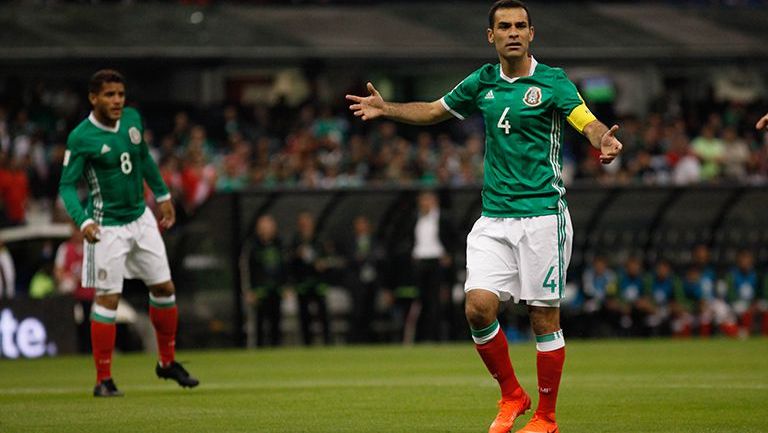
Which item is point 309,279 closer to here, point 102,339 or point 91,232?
point 102,339

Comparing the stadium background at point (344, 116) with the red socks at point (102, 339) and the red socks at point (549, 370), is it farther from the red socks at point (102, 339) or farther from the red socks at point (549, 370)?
the red socks at point (549, 370)

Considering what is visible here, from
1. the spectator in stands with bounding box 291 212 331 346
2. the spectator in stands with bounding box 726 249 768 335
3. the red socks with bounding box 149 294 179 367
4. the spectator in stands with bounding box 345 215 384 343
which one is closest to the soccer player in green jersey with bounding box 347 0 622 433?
the red socks with bounding box 149 294 179 367

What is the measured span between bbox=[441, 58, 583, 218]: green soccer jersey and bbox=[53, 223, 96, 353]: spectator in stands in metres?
12.6

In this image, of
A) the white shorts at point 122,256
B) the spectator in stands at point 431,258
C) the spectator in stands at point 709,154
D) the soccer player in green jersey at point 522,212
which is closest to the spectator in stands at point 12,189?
the spectator in stands at point 431,258

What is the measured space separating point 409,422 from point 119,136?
4090mm

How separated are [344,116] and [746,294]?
393 inches

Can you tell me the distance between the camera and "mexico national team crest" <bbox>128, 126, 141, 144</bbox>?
13164 mm

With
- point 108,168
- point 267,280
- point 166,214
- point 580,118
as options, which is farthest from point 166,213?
point 267,280

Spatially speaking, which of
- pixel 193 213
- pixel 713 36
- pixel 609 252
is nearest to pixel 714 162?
pixel 609 252

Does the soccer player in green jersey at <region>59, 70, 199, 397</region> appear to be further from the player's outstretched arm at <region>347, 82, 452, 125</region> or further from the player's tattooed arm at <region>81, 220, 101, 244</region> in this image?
the player's outstretched arm at <region>347, 82, 452, 125</region>

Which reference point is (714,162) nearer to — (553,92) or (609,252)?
(609,252)

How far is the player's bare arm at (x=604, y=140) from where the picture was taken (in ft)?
28.9

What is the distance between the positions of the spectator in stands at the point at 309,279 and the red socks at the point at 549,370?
14.0 meters

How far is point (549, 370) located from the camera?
31.1 ft
